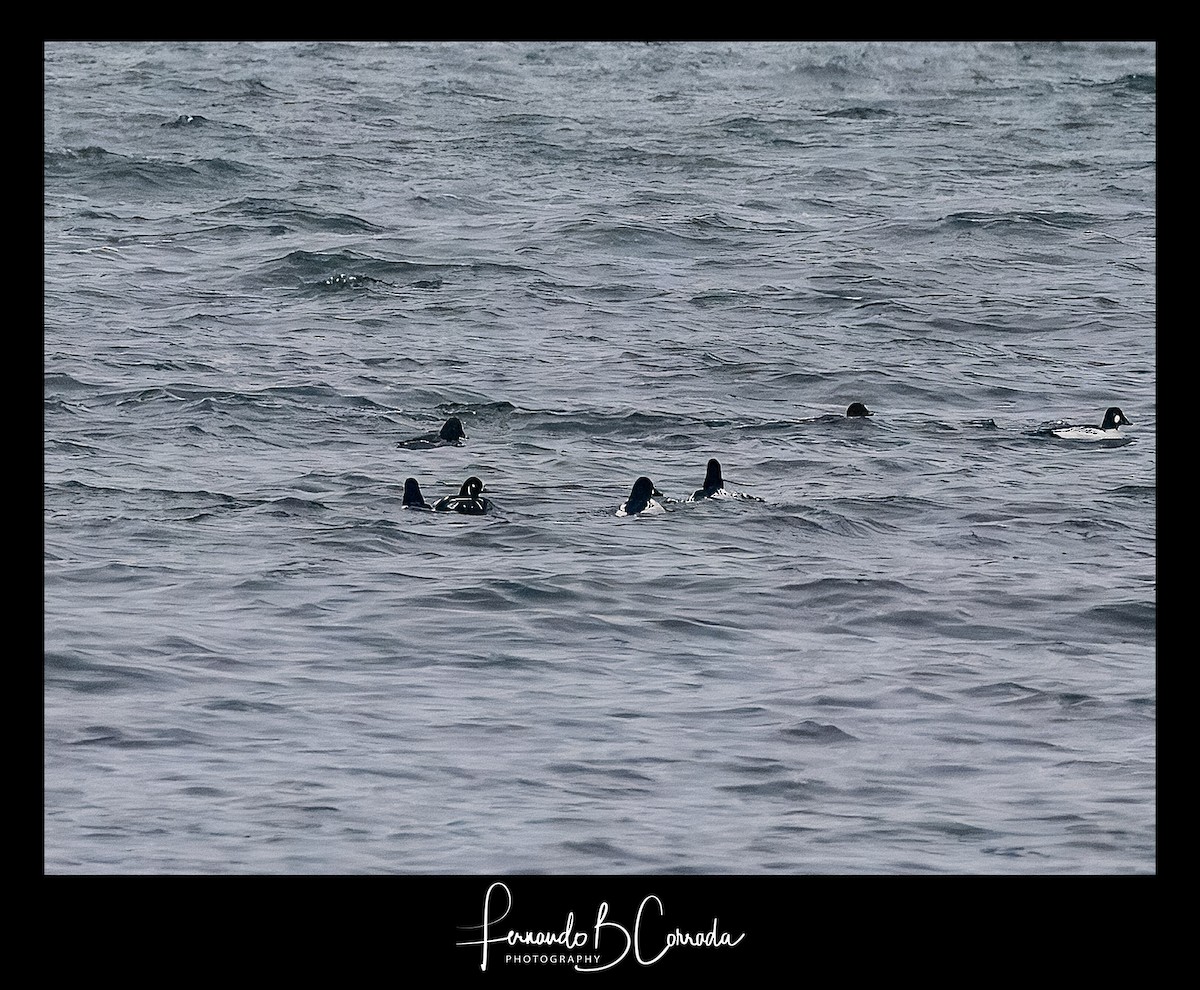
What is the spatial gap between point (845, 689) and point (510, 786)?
2.50 m

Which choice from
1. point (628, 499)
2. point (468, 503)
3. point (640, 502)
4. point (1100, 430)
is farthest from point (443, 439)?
point (1100, 430)

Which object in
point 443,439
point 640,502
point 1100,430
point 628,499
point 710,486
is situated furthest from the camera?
point 1100,430

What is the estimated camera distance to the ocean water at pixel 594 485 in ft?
29.2

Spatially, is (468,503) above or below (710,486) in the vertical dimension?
below

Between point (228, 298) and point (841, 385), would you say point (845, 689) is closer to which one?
point (841, 385)

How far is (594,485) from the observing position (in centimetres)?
1669

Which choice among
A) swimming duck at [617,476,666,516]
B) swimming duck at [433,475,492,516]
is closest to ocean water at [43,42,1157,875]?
swimming duck at [433,475,492,516]

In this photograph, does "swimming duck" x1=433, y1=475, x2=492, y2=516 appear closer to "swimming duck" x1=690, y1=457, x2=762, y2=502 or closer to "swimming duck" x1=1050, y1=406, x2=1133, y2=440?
"swimming duck" x1=690, y1=457, x2=762, y2=502

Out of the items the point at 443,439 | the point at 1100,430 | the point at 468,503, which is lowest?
the point at 468,503

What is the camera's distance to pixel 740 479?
16766 mm

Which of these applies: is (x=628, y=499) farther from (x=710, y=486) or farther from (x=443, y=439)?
(x=443, y=439)

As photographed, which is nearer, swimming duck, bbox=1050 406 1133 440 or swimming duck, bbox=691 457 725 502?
swimming duck, bbox=691 457 725 502

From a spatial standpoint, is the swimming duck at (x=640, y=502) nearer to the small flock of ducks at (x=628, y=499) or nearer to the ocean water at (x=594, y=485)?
the small flock of ducks at (x=628, y=499)

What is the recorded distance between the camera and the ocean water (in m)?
8.91
